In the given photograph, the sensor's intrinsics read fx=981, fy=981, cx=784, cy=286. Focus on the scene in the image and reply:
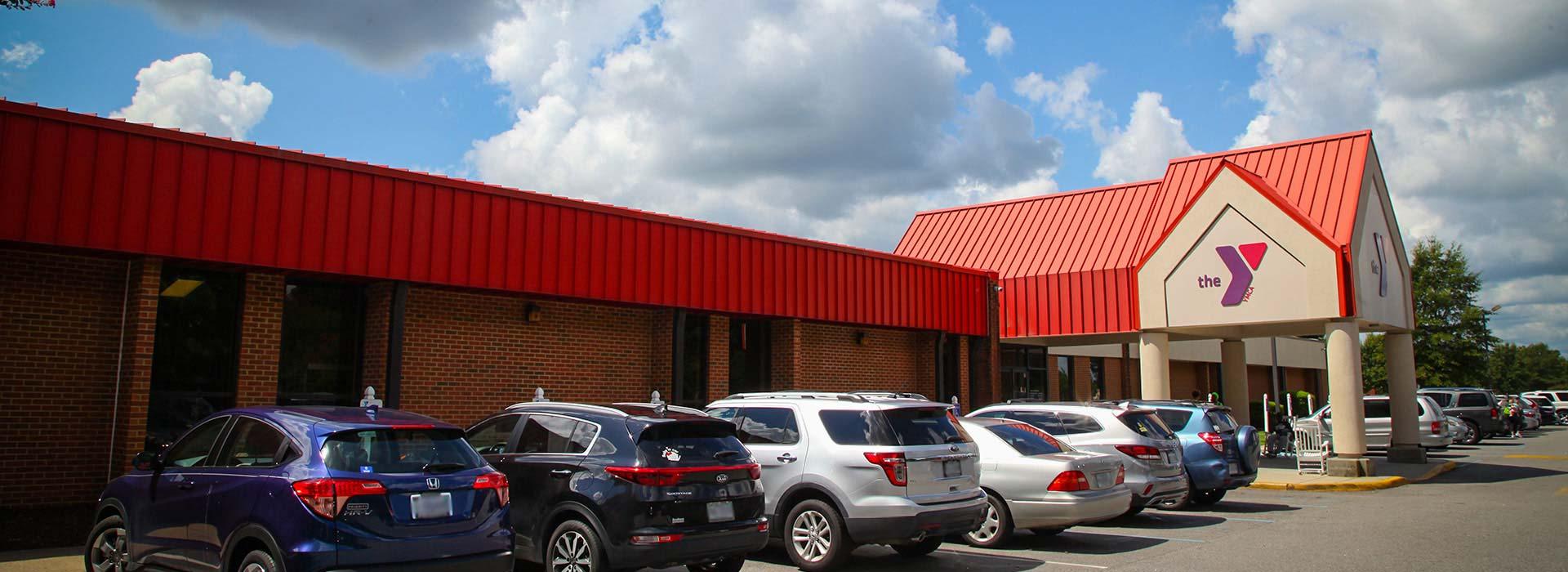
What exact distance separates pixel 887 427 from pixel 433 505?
4.14 m

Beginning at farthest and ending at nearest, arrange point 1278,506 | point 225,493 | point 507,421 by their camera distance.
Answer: point 1278,506, point 507,421, point 225,493

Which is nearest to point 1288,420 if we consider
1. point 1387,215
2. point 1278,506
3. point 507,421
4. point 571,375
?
point 1387,215

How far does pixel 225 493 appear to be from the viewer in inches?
260

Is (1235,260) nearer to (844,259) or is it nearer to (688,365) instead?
(844,259)

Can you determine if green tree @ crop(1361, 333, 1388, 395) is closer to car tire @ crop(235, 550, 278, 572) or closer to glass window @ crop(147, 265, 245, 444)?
glass window @ crop(147, 265, 245, 444)

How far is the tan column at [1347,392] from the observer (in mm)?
19656

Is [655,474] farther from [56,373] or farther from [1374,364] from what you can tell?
[1374,364]

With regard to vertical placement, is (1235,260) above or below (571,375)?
above

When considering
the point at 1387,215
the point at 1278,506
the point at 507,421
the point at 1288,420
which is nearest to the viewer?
the point at 507,421

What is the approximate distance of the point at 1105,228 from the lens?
82.4ft

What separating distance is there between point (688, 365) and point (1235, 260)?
39.4ft

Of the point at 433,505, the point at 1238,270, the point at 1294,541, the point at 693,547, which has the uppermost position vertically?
the point at 1238,270

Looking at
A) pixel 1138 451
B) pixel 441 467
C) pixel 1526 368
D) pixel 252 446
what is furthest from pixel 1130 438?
pixel 1526 368

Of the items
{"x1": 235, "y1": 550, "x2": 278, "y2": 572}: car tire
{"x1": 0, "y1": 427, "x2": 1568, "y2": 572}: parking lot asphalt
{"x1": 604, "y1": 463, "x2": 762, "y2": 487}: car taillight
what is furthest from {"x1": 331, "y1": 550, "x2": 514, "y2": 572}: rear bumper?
{"x1": 0, "y1": 427, "x2": 1568, "y2": 572}: parking lot asphalt
